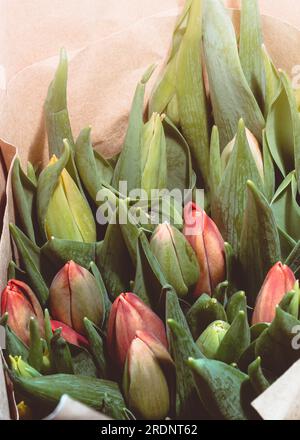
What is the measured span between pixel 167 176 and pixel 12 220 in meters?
0.12

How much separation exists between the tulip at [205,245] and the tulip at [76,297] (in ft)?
0.19

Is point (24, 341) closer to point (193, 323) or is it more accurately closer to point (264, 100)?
point (193, 323)

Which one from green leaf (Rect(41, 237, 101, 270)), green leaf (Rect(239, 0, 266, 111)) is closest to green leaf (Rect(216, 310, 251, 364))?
green leaf (Rect(41, 237, 101, 270))

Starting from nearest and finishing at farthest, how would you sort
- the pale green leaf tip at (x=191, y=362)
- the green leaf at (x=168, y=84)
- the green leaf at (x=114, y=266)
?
the pale green leaf tip at (x=191, y=362) → the green leaf at (x=114, y=266) → the green leaf at (x=168, y=84)

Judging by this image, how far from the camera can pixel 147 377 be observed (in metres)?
0.34

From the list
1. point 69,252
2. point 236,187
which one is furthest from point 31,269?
point 236,187

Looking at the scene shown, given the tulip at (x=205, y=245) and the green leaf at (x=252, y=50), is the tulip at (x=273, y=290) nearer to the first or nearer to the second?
the tulip at (x=205, y=245)

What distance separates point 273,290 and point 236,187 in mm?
74

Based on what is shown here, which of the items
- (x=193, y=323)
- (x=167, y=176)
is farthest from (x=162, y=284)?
(x=167, y=176)

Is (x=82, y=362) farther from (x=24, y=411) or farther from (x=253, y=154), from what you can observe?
(x=253, y=154)

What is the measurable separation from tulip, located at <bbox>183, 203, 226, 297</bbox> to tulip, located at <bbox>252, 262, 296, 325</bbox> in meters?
0.04

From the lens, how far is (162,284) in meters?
0.38

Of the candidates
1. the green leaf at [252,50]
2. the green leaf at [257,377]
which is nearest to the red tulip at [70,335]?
the green leaf at [257,377]

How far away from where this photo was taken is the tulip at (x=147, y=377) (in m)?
0.34
